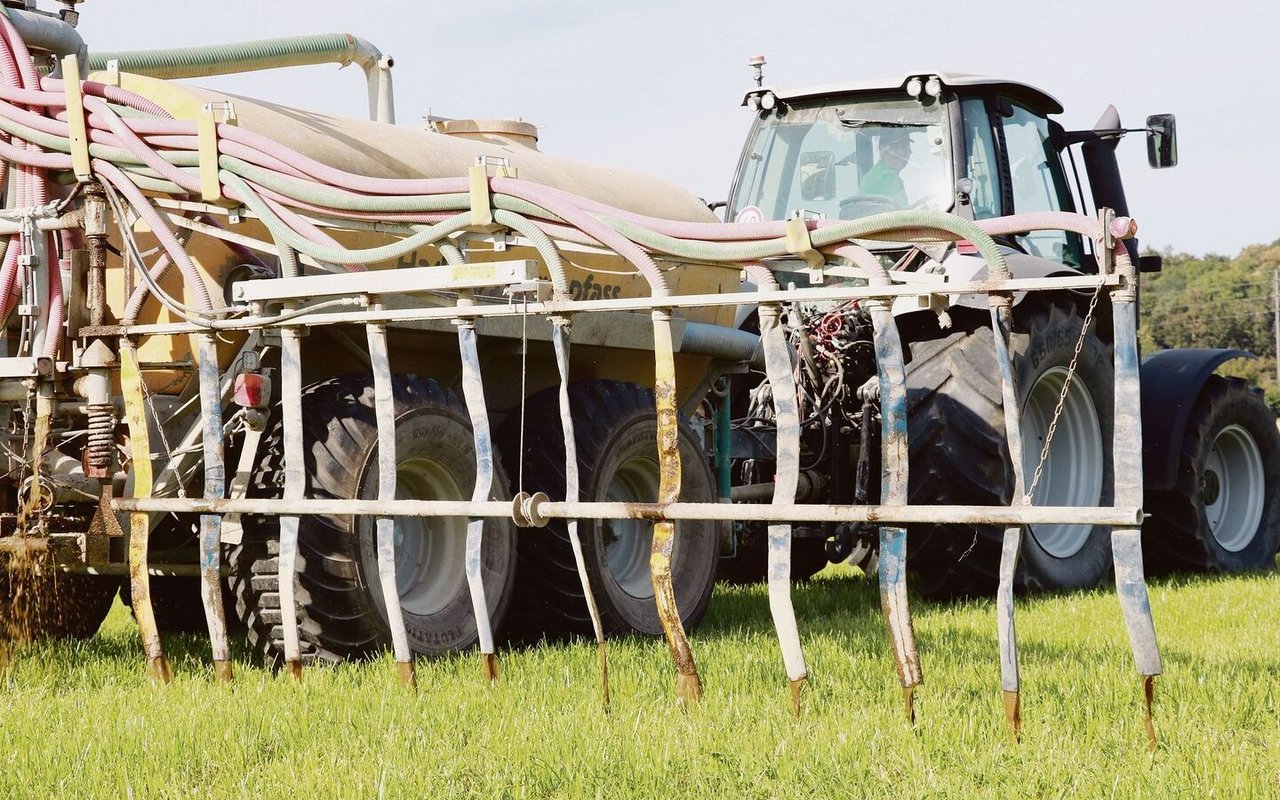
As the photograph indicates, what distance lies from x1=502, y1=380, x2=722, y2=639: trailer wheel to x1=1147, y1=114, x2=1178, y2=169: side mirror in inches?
123

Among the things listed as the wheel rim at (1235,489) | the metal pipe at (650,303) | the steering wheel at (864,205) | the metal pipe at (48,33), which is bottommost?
the wheel rim at (1235,489)

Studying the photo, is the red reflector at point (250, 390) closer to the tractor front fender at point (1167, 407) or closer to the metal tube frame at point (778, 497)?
the metal tube frame at point (778, 497)

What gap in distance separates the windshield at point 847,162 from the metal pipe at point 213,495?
10.8 ft

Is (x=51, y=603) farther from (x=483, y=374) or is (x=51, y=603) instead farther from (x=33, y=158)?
(x=483, y=374)

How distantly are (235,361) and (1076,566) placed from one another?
443 centimetres

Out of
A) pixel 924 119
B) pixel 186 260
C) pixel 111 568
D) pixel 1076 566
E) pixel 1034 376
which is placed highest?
pixel 924 119

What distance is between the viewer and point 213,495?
16.4ft

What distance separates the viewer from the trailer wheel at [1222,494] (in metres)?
8.59

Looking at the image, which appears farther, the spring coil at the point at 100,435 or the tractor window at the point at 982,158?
the tractor window at the point at 982,158

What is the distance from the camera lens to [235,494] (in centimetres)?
505

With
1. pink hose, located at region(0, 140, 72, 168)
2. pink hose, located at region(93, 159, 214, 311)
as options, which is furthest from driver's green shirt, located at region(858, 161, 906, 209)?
pink hose, located at region(0, 140, 72, 168)

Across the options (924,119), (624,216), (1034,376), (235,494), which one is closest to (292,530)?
(235,494)

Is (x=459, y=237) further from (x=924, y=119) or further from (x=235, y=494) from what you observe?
(x=924, y=119)

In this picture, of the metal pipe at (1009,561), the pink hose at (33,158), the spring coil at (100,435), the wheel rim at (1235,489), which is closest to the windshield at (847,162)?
the wheel rim at (1235,489)
